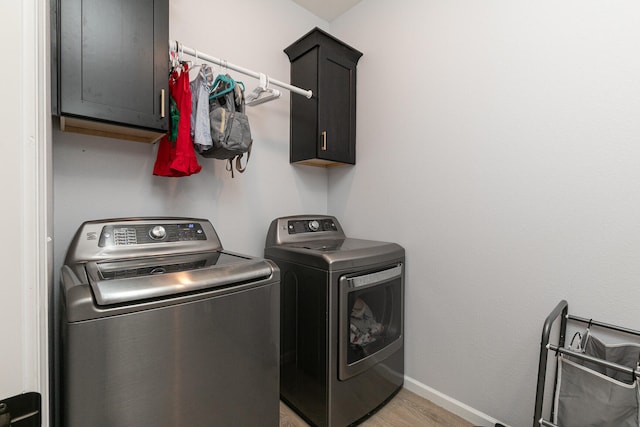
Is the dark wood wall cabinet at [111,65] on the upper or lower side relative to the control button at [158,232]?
upper

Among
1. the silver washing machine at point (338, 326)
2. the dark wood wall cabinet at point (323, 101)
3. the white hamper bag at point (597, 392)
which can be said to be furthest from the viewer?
the dark wood wall cabinet at point (323, 101)

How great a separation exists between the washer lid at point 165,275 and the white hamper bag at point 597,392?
1228 mm

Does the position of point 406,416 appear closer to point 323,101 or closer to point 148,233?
point 148,233

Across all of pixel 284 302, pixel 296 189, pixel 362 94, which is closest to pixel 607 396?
pixel 284 302

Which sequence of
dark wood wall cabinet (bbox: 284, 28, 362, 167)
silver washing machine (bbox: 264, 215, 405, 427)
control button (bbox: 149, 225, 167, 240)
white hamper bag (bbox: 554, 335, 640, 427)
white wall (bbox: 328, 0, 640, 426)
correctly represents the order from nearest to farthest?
white hamper bag (bbox: 554, 335, 640, 427)
white wall (bbox: 328, 0, 640, 426)
control button (bbox: 149, 225, 167, 240)
silver washing machine (bbox: 264, 215, 405, 427)
dark wood wall cabinet (bbox: 284, 28, 362, 167)

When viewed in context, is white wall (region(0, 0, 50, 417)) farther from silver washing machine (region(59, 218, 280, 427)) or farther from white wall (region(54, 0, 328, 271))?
white wall (region(54, 0, 328, 271))

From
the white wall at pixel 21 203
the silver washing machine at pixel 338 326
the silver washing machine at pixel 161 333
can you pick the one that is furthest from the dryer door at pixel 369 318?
the white wall at pixel 21 203

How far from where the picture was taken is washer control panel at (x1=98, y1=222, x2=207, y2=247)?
4.10 ft

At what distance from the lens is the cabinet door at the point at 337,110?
1.96 meters

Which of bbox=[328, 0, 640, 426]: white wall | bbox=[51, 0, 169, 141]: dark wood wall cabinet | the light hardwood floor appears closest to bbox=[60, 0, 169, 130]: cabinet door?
bbox=[51, 0, 169, 141]: dark wood wall cabinet

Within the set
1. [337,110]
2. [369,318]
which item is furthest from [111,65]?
[369,318]

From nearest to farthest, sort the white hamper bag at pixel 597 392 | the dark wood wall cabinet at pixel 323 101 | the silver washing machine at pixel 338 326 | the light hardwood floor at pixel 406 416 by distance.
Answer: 1. the white hamper bag at pixel 597 392
2. the silver washing machine at pixel 338 326
3. the light hardwood floor at pixel 406 416
4. the dark wood wall cabinet at pixel 323 101

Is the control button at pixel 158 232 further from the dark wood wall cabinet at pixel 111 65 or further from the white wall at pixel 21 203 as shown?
the white wall at pixel 21 203

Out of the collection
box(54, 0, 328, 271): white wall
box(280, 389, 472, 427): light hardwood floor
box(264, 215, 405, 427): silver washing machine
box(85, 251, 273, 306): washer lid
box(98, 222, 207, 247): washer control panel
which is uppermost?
box(54, 0, 328, 271): white wall
